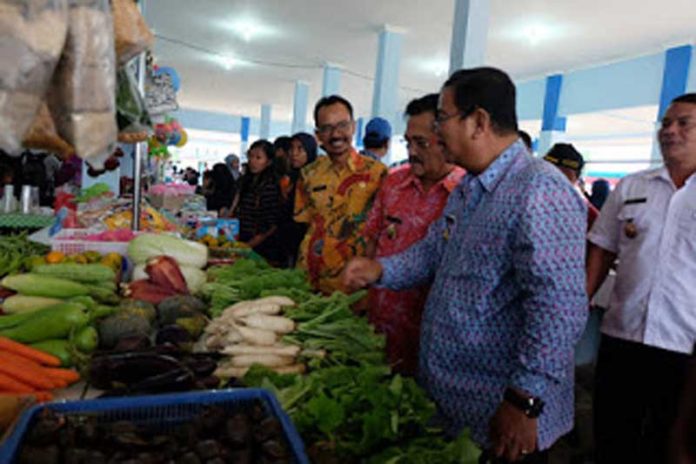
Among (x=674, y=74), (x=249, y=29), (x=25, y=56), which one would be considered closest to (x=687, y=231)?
(x=25, y=56)

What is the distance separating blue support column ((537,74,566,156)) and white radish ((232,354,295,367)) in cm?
1198

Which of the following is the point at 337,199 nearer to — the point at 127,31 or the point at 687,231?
the point at 687,231

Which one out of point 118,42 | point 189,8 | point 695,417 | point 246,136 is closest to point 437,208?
point 695,417

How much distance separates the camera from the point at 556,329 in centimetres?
Answer: 163

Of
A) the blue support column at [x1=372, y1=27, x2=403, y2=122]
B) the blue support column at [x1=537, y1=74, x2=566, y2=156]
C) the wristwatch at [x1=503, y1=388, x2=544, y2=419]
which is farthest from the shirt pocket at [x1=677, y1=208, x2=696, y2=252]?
the blue support column at [x1=537, y1=74, x2=566, y2=156]

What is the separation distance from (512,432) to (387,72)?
9.56 metres

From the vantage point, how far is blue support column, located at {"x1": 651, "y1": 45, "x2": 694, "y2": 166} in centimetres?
933

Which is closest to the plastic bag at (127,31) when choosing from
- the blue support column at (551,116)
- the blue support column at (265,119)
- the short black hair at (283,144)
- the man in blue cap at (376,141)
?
the man in blue cap at (376,141)

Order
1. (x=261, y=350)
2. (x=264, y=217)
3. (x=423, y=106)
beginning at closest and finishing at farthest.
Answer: (x=261, y=350)
(x=423, y=106)
(x=264, y=217)

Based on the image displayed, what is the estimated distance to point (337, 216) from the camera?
3.34m

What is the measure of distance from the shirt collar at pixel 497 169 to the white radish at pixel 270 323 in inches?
37.2

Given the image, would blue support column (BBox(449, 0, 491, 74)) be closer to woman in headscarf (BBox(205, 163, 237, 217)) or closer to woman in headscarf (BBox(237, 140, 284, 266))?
woman in headscarf (BBox(237, 140, 284, 266))

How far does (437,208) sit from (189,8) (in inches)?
356

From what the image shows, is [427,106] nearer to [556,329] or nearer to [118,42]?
[556,329]
